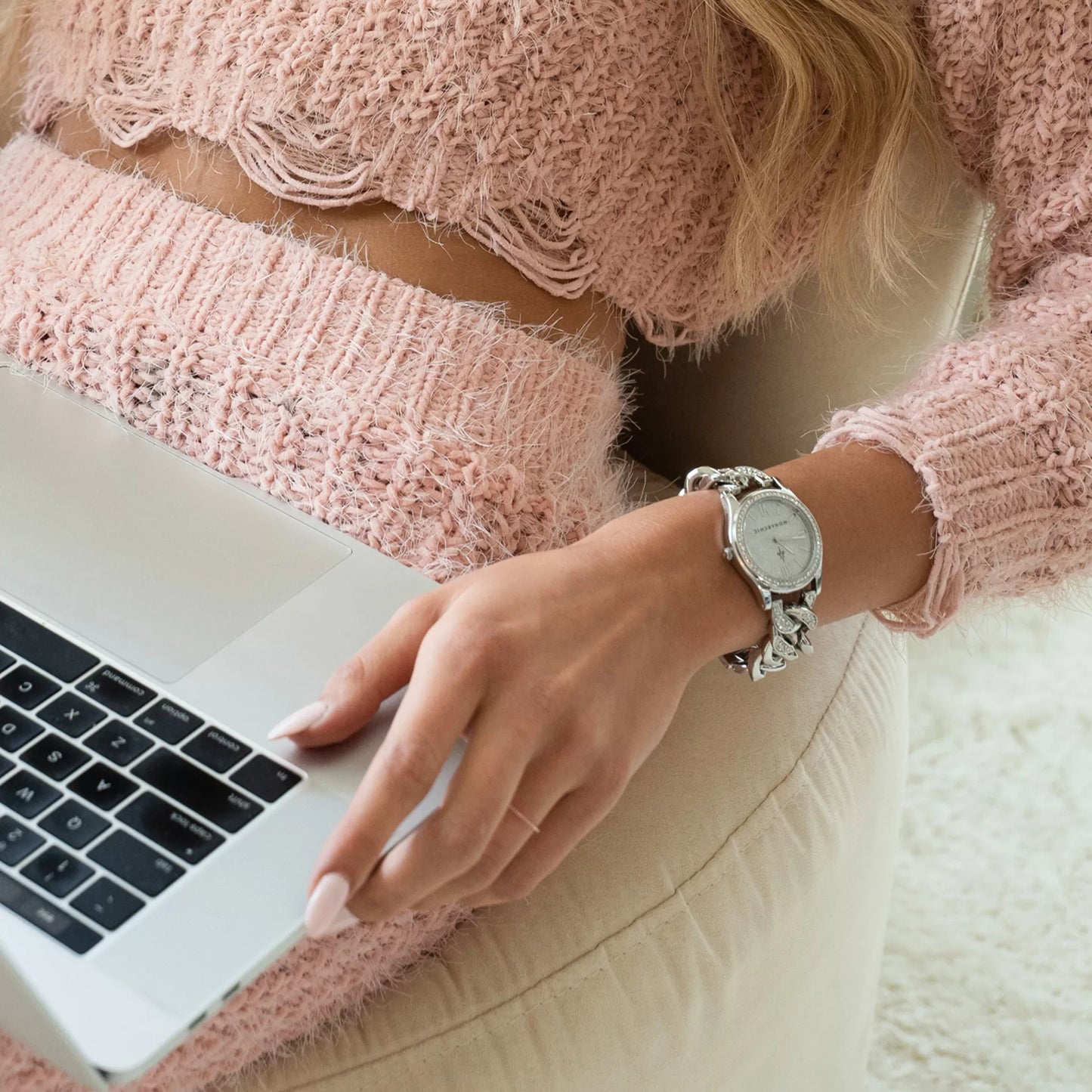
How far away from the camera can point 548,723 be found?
0.46 meters

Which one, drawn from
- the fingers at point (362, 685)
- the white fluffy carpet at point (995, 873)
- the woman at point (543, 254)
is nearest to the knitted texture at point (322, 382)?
the woman at point (543, 254)

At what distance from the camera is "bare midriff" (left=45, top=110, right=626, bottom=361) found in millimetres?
649

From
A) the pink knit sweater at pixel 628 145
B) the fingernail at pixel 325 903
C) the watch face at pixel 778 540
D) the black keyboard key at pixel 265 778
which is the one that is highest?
the pink knit sweater at pixel 628 145

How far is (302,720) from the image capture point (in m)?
0.45

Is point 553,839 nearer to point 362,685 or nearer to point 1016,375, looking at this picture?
point 362,685

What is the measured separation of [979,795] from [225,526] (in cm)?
107

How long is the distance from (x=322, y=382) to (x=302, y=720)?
227mm

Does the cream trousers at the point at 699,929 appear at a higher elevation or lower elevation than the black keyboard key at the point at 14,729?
lower

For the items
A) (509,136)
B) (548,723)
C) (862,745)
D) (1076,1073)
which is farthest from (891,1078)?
(509,136)

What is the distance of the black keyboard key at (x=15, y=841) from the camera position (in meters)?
0.41

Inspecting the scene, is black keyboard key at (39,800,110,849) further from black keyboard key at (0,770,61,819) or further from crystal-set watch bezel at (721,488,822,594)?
crystal-set watch bezel at (721,488,822,594)

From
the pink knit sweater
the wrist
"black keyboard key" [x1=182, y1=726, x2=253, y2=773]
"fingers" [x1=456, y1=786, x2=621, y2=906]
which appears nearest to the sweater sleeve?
the pink knit sweater

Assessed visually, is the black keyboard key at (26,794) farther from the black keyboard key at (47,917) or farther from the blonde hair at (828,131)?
the blonde hair at (828,131)

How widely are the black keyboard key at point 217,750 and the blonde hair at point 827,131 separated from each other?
1.39 feet
